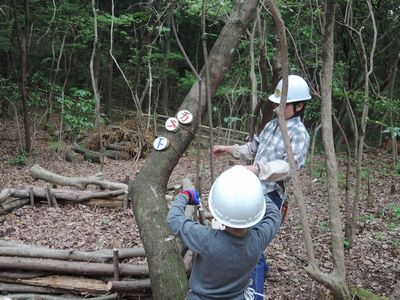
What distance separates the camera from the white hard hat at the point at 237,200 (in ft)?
6.64

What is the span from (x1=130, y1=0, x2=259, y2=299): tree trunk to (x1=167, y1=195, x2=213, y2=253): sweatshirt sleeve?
3.27 ft

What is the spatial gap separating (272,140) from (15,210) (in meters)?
4.30

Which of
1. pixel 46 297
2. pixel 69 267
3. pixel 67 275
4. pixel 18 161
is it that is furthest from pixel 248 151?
pixel 18 161

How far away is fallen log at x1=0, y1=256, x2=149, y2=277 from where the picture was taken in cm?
378

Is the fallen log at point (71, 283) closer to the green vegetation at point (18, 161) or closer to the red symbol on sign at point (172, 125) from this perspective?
the red symbol on sign at point (172, 125)

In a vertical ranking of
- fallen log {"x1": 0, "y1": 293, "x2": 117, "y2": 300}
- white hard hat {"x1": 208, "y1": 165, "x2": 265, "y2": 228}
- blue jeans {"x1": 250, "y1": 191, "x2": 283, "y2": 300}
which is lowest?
fallen log {"x1": 0, "y1": 293, "x2": 117, "y2": 300}

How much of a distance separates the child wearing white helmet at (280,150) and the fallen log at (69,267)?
1347mm

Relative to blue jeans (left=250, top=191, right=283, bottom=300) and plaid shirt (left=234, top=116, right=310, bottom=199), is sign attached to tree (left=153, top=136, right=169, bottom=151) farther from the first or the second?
blue jeans (left=250, top=191, right=283, bottom=300)

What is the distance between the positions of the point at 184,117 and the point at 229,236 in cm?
158

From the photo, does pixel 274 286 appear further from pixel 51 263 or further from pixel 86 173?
pixel 86 173

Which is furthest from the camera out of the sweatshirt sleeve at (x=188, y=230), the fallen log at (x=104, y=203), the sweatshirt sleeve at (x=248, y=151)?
the fallen log at (x=104, y=203)

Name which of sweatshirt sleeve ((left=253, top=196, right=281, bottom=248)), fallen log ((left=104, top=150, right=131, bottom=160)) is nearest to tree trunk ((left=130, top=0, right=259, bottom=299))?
sweatshirt sleeve ((left=253, top=196, right=281, bottom=248))

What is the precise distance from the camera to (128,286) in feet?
11.9

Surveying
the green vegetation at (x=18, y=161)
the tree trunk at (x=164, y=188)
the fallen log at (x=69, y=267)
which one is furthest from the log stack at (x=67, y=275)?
the green vegetation at (x=18, y=161)
